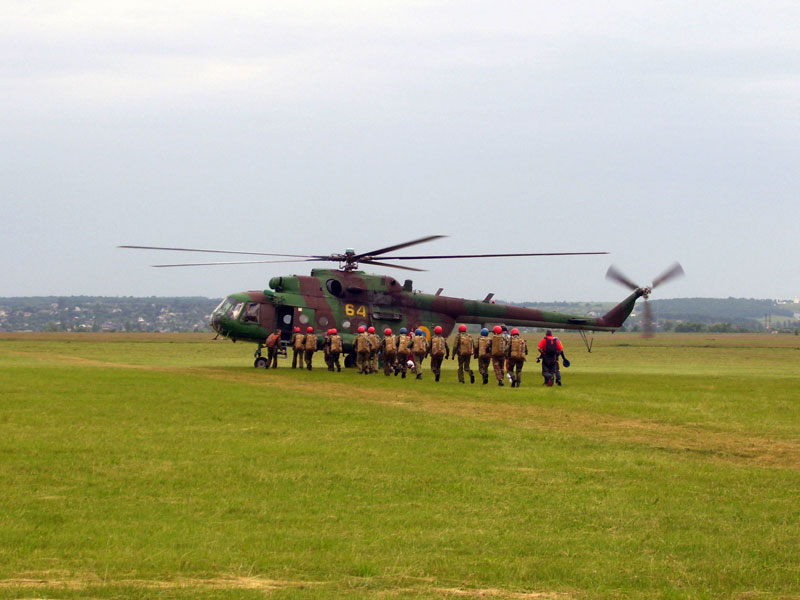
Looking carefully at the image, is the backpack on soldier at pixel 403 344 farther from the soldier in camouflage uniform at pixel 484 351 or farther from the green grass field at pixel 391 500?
the green grass field at pixel 391 500

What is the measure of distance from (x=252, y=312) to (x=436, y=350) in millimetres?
7093

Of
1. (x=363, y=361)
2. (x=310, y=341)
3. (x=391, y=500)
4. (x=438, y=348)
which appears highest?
(x=310, y=341)

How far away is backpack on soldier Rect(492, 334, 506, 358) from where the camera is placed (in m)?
28.4

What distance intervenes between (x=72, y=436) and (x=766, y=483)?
32.0ft

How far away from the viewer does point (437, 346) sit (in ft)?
99.3

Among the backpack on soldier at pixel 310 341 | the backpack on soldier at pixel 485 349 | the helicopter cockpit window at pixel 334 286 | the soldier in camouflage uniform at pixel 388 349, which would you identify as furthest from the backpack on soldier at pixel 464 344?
the helicopter cockpit window at pixel 334 286

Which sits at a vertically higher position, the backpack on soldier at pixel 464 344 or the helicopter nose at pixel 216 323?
the helicopter nose at pixel 216 323

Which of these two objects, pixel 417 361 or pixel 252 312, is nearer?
pixel 417 361

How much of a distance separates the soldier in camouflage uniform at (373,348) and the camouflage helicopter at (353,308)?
1.85 metres

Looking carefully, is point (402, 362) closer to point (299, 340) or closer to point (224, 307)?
point (299, 340)

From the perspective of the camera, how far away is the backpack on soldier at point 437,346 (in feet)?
99.1

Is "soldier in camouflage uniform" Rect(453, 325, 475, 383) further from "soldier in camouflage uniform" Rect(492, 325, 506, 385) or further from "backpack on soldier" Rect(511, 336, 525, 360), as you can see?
"backpack on soldier" Rect(511, 336, 525, 360)

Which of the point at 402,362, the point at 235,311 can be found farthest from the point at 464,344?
the point at 235,311

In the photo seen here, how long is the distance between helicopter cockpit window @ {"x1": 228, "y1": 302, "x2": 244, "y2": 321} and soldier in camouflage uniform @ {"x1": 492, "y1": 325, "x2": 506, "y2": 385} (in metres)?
9.32
